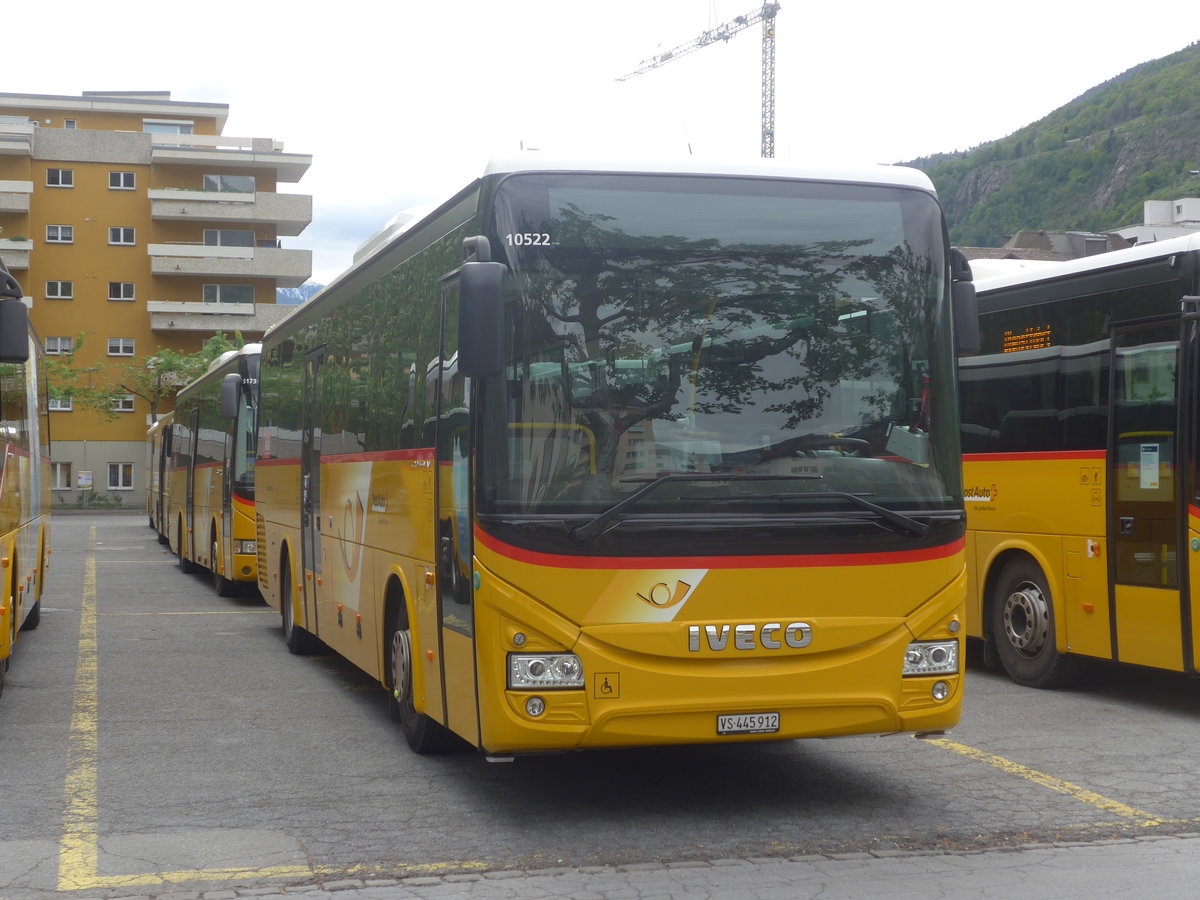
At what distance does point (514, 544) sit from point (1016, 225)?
95858mm

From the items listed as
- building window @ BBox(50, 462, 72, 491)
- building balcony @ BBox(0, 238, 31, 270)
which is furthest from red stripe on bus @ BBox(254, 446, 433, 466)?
building window @ BBox(50, 462, 72, 491)

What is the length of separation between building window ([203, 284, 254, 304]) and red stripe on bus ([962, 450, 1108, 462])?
207ft

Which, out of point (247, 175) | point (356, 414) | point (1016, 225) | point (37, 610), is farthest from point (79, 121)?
point (356, 414)

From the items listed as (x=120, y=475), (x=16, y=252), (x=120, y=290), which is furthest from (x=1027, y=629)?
(x=120, y=290)

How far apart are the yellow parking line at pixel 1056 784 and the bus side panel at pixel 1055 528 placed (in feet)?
6.64

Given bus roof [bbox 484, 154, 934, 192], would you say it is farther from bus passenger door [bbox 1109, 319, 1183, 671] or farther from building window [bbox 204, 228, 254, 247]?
building window [bbox 204, 228, 254, 247]

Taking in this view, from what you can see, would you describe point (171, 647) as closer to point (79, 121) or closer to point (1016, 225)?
point (79, 121)

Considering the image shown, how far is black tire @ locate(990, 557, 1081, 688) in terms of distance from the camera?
10.8 m

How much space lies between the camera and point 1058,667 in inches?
423

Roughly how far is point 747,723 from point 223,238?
2679 inches

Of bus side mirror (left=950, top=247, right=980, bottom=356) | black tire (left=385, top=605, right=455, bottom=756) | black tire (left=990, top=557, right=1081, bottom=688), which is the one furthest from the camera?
black tire (left=990, top=557, right=1081, bottom=688)

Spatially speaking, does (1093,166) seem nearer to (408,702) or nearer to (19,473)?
(19,473)

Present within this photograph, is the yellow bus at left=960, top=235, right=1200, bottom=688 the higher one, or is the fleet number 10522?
the fleet number 10522

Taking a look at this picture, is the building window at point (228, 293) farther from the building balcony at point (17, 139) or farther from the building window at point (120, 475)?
the building balcony at point (17, 139)
